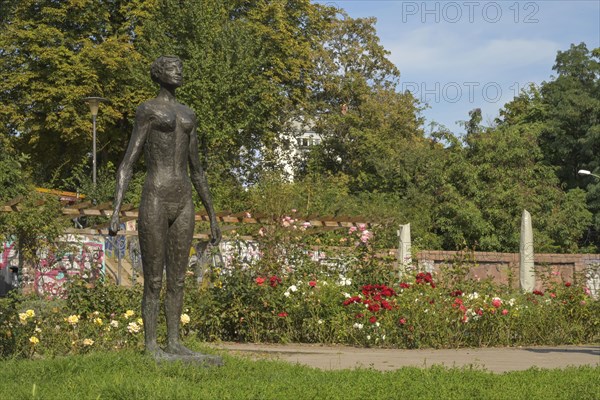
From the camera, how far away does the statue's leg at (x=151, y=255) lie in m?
9.60

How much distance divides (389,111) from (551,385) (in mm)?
41865

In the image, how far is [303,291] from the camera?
1430 cm

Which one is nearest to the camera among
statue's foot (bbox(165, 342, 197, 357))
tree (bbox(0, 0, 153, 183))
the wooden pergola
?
statue's foot (bbox(165, 342, 197, 357))

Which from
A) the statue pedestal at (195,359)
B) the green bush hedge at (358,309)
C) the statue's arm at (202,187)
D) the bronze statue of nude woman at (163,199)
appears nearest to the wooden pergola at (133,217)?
the green bush hedge at (358,309)

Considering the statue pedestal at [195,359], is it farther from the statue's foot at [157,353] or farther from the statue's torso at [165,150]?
the statue's torso at [165,150]

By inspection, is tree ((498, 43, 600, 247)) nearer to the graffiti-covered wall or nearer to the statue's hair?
the graffiti-covered wall

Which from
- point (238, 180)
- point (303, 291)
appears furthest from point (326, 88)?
point (303, 291)

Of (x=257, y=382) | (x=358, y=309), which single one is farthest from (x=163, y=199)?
(x=358, y=309)

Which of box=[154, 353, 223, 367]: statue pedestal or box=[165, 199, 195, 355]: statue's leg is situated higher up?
box=[165, 199, 195, 355]: statue's leg

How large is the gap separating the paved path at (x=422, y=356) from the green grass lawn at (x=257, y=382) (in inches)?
45.6

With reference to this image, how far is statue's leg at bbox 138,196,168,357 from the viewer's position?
31.5 ft

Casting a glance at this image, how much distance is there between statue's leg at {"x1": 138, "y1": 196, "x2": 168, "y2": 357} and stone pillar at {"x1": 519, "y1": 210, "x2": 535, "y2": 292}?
8.40m

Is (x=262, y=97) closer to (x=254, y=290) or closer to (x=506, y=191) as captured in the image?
(x=506, y=191)

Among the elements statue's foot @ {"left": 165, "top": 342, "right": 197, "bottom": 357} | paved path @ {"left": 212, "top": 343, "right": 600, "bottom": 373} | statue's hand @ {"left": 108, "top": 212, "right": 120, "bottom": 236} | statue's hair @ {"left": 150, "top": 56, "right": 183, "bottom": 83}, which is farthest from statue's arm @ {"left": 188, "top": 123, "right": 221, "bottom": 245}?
paved path @ {"left": 212, "top": 343, "right": 600, "bottom": 373}
